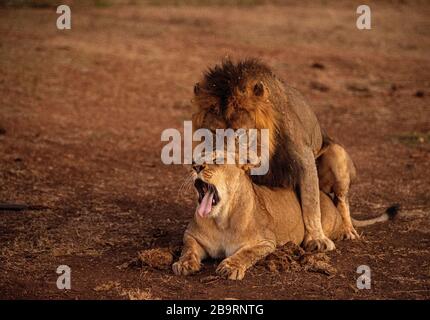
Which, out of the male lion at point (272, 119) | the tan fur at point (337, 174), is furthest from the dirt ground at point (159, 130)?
the male lion at point (272, 119)

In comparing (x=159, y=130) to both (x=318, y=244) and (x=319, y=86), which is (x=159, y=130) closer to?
(x=319, y=86)

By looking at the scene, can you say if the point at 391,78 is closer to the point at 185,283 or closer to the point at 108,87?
the point at 108,87

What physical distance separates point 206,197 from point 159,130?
544cm

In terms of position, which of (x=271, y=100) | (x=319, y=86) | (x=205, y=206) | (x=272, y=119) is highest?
(x=319, y=86)

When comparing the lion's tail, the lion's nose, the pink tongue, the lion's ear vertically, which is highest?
the lion's ear

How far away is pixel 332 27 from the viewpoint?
18219 millimetres

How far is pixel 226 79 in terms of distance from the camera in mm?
5789

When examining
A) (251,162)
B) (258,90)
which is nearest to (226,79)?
(258,90)

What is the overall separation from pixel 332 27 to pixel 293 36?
59.0 inches

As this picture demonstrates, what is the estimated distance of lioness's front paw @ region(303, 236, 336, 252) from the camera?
19.9 feet

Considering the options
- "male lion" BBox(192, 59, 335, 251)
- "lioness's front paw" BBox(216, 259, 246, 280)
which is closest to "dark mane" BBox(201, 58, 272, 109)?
"male lion" BBox(192, 59, 335, 251)

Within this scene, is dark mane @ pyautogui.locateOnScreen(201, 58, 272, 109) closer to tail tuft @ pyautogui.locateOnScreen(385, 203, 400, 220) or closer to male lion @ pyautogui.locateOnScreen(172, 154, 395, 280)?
male lion @ pyautogui.locateOnScreen(172, 154, 395, 280)

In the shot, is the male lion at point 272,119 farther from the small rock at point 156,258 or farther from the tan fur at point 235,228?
the small rock at point 156,258
